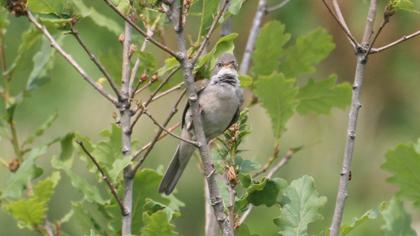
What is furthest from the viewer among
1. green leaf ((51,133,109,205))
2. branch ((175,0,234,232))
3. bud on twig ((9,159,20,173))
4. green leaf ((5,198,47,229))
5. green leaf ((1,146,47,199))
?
bud on twig ((9,159,20,173))

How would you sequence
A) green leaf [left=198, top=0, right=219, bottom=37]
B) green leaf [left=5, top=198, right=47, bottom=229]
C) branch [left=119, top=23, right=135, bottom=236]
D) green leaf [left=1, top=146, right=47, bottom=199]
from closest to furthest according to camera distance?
green leaf [left=198, top=0, right=219, bottom=37] < branch [left=119, top=23, right=135, bottom=236] < green leaf [left=5, top=198, right=47, bottom=229] < green leaf [left=1, top=146, right=47, bottom=199]

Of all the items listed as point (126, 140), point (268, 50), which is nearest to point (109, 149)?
point (126, 140)

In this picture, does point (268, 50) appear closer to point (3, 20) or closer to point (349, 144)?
point (3, 20)

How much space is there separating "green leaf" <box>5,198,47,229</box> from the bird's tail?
1.62ft

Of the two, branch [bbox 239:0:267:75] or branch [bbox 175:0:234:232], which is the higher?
branch [bbox 239:0:267:75]

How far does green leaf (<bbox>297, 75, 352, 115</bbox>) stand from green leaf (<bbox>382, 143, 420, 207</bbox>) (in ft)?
3.19

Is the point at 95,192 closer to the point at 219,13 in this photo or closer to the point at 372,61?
the point at 219,13

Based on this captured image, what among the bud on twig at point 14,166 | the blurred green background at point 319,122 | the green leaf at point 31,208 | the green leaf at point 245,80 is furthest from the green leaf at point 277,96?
the blurred green background at point 319,122

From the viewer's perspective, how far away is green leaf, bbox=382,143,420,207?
355 centimetres

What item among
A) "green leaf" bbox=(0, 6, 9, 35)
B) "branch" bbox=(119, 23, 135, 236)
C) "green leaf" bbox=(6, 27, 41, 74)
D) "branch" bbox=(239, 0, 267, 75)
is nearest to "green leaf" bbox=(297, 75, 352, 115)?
"branch" bbox=(239, 0, 267, 75)

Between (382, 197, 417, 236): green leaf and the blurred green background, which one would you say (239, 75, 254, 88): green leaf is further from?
the blurred green background

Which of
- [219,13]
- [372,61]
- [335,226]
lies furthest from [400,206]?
[372,61]

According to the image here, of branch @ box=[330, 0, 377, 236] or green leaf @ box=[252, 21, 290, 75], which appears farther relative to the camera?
green leaf @ box=[252, 21, 290, 75]

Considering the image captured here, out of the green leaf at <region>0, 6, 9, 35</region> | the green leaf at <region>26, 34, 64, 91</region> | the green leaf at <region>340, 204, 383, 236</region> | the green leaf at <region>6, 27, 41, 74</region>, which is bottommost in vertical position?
the green leaf at <region>340, 204, 383, 236</region>
